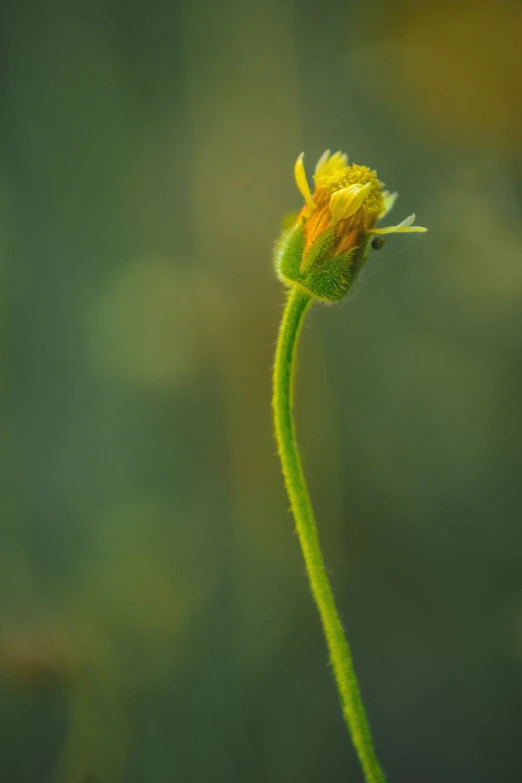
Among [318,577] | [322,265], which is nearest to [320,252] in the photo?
[322,265]

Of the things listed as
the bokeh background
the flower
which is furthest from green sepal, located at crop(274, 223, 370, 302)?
the bokeh background

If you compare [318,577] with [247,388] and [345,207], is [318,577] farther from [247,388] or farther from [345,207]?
[247,388]

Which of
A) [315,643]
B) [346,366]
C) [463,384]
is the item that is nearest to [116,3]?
[346,366]

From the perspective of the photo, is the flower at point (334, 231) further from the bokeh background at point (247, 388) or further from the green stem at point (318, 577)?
the bokeh background at point (247, 388)

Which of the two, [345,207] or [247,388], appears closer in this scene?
[345,207]

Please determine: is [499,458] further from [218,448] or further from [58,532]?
[58,532]

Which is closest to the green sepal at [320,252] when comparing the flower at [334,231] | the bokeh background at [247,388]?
the flower at [334,231]

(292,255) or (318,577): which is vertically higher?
(292,255)

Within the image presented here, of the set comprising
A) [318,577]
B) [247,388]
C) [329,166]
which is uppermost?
[329,166]
